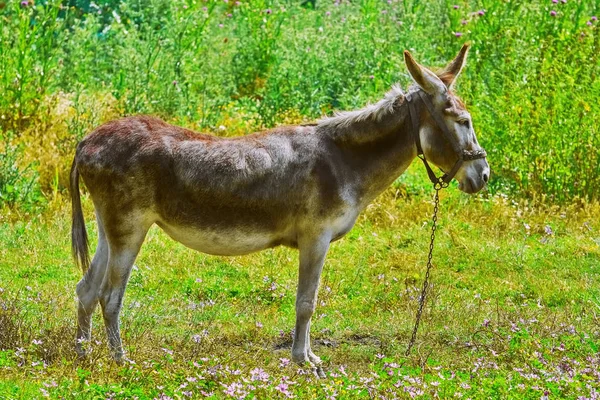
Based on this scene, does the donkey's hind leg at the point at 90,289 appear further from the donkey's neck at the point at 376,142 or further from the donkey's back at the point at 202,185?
the donkey's neck at the point at 376,142

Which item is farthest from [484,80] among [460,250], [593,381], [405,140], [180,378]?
[180,378]

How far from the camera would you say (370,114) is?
6672mm

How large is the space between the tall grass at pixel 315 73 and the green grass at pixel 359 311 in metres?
0.65

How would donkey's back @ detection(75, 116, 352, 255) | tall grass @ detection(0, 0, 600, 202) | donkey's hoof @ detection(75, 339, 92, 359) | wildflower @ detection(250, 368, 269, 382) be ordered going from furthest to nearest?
tall grass @ detection(0, 0, 600, 202)
donkey's back @ detection(75, 116, 352, 255)
donkey's hoof @ detection(75, 339, 92, 359)
wildflower @ detection(250, 368, 269, 382)

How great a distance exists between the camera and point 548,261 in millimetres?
9359

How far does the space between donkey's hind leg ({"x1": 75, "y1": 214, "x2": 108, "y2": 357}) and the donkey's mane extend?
61.8 inches

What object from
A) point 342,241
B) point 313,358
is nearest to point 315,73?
point 342,241

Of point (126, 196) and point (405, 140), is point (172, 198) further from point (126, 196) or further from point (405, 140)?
point (405, 140)

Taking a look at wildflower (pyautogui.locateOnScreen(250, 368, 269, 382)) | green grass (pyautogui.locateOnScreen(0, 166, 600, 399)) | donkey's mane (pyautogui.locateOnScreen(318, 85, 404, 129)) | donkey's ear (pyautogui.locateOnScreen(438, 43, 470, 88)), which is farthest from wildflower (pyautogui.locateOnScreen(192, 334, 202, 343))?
donkey's ear (pyautogui.locateOnScreen(438, 43, 470, 88))

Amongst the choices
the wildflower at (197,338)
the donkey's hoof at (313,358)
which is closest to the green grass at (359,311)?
the wildflower at (197,338)

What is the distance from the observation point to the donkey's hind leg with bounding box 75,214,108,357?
662cm

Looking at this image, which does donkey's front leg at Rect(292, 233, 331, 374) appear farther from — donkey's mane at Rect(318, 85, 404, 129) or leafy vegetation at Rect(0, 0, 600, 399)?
donkey's mane at Rect(318, 85, 404, 129)

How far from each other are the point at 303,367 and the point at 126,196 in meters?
1.51

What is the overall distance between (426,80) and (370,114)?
0.42 metres
